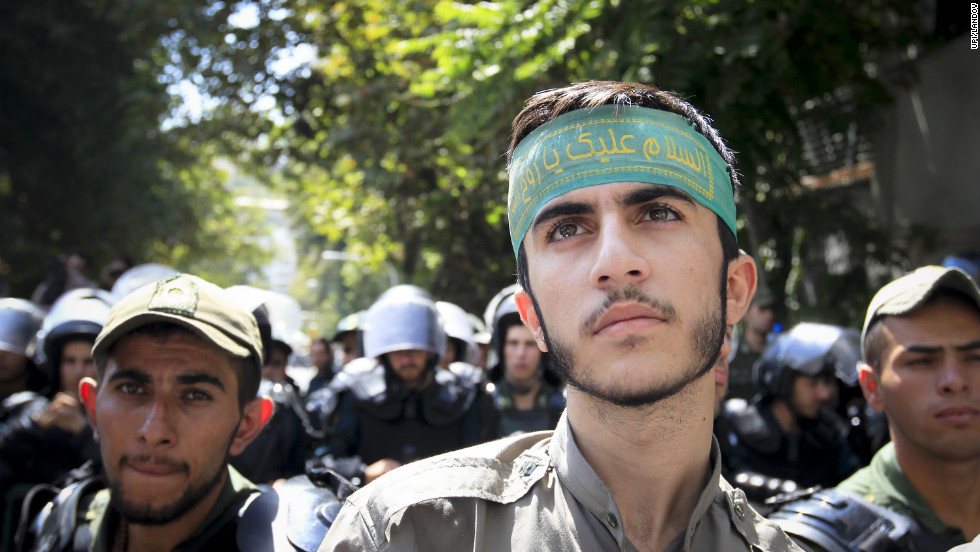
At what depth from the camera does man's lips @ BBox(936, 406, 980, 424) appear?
109 inches

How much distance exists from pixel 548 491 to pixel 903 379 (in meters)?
1.74

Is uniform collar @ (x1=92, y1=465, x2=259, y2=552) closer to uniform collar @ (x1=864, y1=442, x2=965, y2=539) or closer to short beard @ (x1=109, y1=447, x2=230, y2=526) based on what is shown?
short beard @ (x1=109, y1=447, x2=230, y2=526)

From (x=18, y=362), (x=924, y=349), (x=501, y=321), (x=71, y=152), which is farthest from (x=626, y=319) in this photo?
(x=71, y=152)

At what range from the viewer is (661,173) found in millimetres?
1776

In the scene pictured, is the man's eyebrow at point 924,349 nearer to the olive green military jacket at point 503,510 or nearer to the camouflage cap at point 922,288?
the camouflage cap at point 922,288

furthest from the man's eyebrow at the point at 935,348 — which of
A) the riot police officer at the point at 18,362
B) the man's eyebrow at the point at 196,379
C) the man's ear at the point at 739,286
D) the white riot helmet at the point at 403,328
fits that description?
the riot police officer at the point at 18,362

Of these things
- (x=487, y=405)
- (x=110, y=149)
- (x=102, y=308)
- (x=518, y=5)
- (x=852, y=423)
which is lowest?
(x=852, y=423)

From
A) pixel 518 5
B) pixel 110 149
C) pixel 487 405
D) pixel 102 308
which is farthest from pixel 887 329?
pixel 110 149

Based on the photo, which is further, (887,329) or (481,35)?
(481,35)

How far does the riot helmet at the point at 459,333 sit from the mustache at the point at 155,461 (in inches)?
151

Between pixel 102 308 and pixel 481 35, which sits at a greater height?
pixel 481 35

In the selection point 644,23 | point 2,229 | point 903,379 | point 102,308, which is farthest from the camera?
point 2,229

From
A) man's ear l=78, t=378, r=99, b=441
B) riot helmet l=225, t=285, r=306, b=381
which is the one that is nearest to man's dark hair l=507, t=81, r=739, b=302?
man's ear l=78, t=378, r=99, b=441

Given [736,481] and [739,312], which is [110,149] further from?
[739,312]
